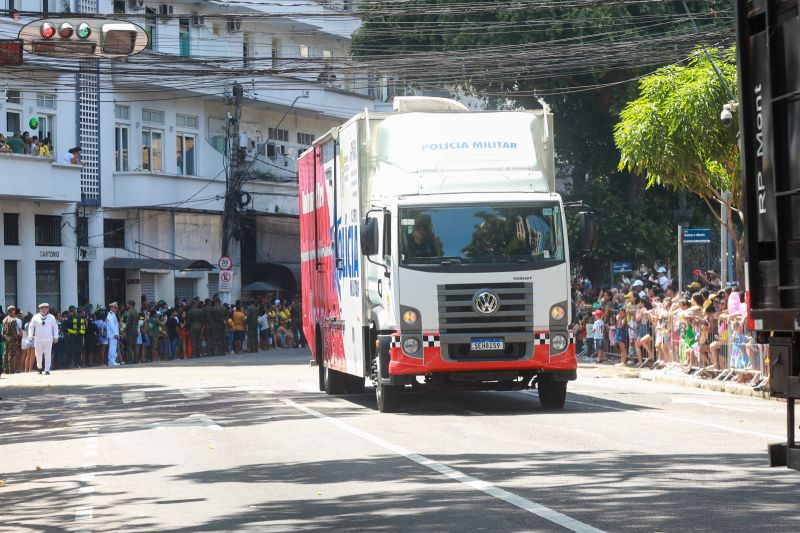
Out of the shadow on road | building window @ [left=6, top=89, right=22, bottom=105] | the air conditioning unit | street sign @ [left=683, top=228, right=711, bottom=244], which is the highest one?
the air conditioning unit

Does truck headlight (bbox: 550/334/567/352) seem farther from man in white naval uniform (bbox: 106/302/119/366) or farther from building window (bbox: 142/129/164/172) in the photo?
building window (bbox: 142/129/164/172)

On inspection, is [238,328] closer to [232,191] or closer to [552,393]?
[232,191]

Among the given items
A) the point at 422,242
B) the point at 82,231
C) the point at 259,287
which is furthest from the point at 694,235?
the point at 259,287

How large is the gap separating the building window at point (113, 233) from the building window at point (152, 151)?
239cm

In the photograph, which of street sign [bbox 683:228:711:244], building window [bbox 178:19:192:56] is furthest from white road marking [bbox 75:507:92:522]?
building window [bbox 178:19:192:56]

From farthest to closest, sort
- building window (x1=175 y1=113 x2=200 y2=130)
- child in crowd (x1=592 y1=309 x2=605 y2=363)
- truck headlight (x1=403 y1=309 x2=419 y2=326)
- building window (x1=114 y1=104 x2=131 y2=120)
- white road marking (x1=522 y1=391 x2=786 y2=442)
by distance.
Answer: building window (x1=175 y1=113 x2=200 y2=130)
building window (x1=114 y1=104 x2=131 y2=120)
child in crowd (x1=592 y1=309 x2=605 y2=363)
truck headlight (x1=403 y1=309 x2=419 y2=326)
white road marking (x1=522 y1=391 x2=786 y2=442)

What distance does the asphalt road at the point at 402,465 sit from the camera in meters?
10.3

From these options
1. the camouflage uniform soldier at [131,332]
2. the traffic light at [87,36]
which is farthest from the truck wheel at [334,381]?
the camouflage uniform soldier at [131,332]

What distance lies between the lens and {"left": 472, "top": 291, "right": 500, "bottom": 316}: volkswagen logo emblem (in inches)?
760

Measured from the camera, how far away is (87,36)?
775 inches

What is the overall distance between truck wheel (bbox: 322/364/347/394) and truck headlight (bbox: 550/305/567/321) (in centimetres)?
558

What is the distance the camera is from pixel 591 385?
27.0 metres

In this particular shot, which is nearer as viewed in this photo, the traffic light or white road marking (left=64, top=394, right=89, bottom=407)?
the traffic light

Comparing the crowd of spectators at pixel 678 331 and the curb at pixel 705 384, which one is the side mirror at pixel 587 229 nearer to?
the crowd of spectators at pixel 678 331
